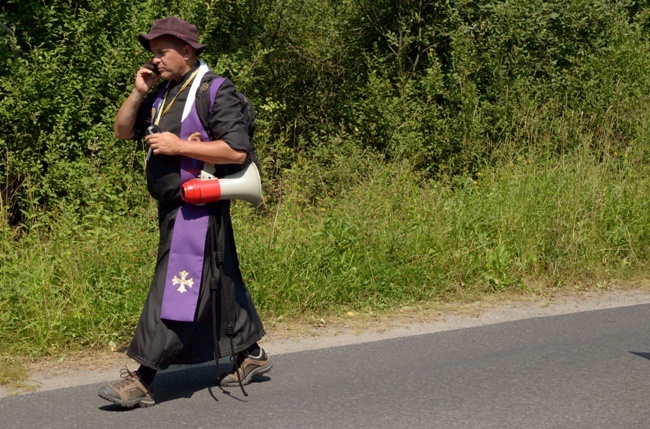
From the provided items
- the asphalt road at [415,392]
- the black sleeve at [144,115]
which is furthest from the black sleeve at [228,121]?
the asphalt road at [415,392]

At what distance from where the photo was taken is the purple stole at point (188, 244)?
5.29 m

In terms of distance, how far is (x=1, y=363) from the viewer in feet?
19.9

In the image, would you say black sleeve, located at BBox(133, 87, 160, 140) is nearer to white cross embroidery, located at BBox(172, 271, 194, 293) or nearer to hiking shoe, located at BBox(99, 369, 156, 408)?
white cross embroidery, located at BBox(172, 271, 194, 293)

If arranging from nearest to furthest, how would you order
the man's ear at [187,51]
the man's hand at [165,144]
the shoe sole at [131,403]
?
the man's hand at [165,144] → the shoe sole at [131,403] → the man's ear at [187,51]

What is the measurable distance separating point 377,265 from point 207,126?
309 cm

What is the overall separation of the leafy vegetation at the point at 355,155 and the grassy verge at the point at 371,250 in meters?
0.02

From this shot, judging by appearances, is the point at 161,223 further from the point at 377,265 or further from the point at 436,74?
the point at 436,74

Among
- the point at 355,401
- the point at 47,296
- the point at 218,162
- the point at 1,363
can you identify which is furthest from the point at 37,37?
the point at 355,401

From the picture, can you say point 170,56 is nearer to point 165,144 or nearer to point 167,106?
point 167,106

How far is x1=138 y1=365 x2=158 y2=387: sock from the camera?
17.7 feet

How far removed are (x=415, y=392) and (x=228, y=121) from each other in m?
1.85

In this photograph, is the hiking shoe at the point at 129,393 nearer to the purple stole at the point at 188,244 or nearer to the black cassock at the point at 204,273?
the black cassock at the point at 204,273

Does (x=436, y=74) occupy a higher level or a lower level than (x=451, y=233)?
higher

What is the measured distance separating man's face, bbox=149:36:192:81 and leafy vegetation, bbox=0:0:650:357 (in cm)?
209
